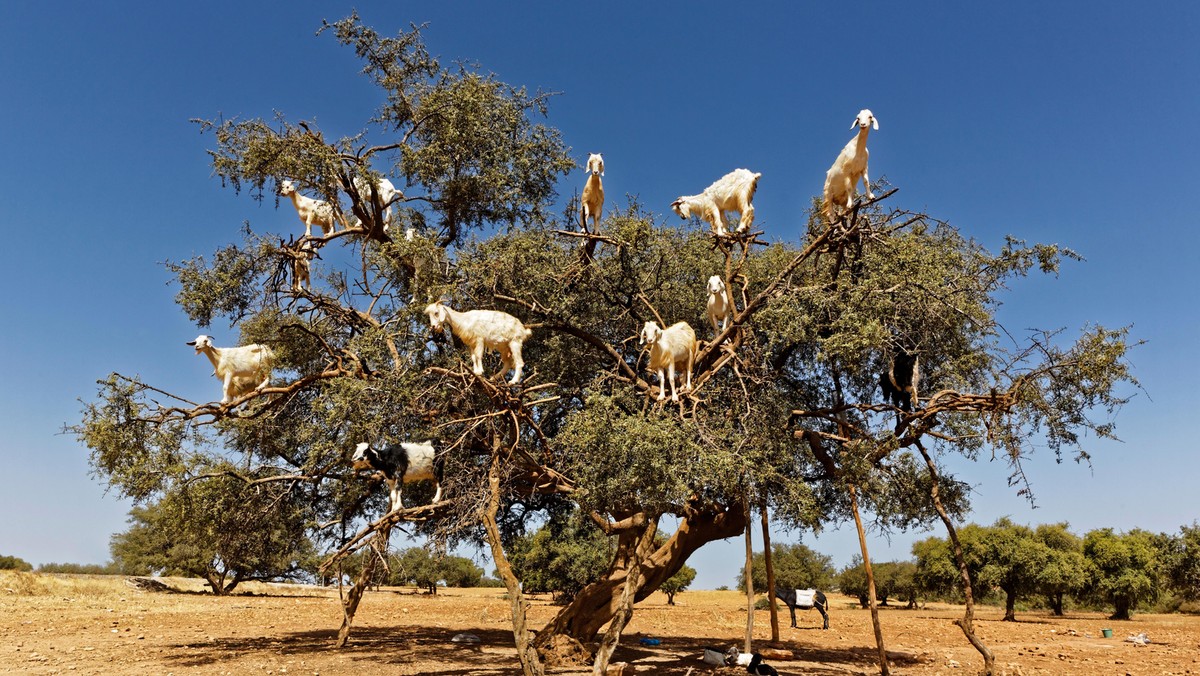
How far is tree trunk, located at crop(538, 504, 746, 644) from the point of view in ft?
43.1

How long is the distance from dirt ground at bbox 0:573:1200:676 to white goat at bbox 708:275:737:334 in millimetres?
5667

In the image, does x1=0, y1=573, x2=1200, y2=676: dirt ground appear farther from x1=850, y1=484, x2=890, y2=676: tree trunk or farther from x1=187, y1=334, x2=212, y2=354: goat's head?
x1=187, y1=334, x2=212, y2=354: goat's head

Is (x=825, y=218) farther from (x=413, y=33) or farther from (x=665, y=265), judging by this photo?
(x=413, y=33)

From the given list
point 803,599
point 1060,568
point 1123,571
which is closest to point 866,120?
point 803,599

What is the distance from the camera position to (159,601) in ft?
76.0

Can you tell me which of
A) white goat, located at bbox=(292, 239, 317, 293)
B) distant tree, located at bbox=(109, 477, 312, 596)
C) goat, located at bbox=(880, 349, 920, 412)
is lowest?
distant tree, located at bbox=(109, 477, 312, 596)

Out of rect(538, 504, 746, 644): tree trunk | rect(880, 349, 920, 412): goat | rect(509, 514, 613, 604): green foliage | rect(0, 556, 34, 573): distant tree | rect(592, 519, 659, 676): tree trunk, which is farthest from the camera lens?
rect(0, 556, 34, 573): distant tree

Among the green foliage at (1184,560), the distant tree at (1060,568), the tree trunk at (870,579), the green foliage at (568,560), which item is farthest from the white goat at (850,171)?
the green foliage at (1184,560)

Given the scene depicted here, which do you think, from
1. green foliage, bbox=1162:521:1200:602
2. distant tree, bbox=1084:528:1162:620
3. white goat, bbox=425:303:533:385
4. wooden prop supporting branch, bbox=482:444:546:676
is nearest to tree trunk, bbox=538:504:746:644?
wooden prop supporting branch, bbox=482:444:546:676

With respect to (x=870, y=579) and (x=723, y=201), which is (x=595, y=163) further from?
(x=870, y=579)

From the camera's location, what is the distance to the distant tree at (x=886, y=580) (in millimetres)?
37281

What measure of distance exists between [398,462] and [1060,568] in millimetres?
29876

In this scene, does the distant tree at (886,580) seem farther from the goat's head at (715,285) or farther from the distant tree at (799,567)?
the goat's head at (715,285)

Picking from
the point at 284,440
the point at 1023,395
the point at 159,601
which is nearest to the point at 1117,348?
the point at 1023,395
